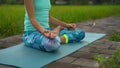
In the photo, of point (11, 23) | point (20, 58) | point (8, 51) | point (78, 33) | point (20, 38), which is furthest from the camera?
point (11, 23)

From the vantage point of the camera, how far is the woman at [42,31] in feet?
9.52

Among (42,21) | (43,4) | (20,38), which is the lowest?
(20,38)

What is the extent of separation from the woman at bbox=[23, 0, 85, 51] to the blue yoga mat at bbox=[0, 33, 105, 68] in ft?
0.28

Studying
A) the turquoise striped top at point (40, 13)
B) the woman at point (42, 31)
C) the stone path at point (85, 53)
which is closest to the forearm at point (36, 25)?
the woman at point (42, 31)

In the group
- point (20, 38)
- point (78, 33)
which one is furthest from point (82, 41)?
point (20, 38)

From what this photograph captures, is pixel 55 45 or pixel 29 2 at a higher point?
pixel 29 2

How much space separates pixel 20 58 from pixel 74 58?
22.2 inches

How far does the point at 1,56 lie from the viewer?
2.90m

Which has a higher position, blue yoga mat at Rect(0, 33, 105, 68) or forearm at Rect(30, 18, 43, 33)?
forearm at Rect(30, 18, 43, 33)

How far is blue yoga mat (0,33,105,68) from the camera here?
2.62m

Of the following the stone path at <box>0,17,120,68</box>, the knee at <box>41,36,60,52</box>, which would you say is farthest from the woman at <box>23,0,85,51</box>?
the stone path at <box>0,17,120,68</box>

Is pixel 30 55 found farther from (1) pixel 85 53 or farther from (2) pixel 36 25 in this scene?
(1) pixel 85 53

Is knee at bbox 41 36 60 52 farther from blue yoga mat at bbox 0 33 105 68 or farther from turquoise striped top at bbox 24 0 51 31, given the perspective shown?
turquoise striped top at bbox 24 0 51 31

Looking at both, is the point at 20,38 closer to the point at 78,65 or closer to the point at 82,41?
the point at 82,41
